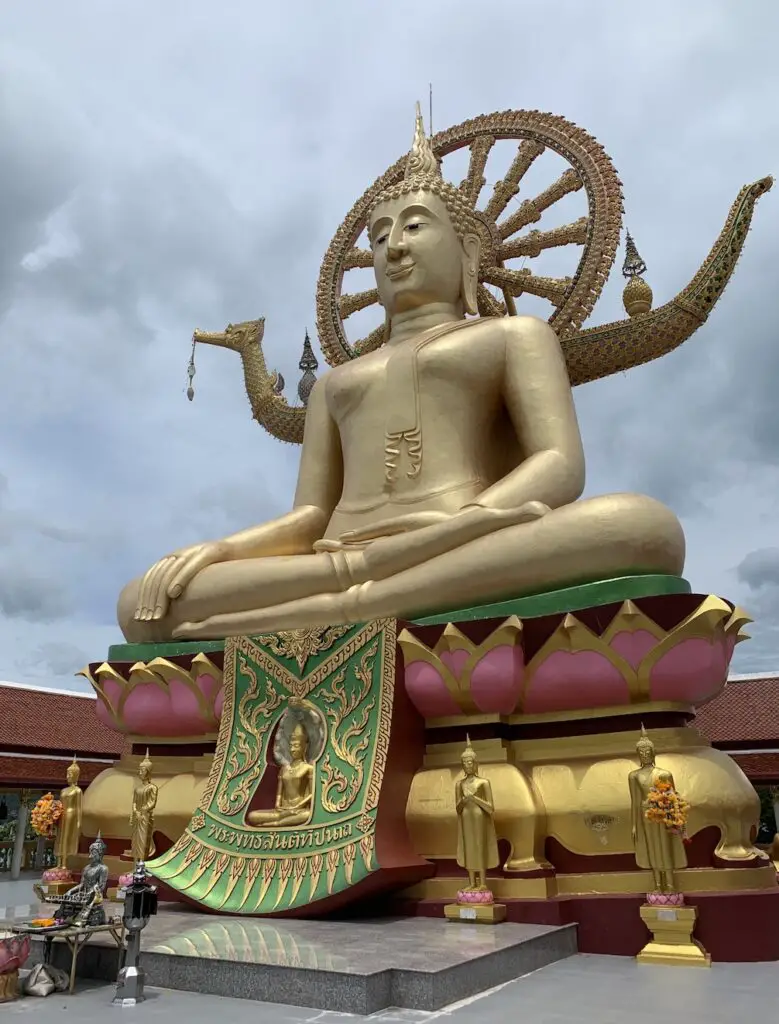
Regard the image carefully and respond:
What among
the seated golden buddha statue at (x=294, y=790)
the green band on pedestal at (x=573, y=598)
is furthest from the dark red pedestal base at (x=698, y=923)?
the green band on pedestal at (x=573, y=598)

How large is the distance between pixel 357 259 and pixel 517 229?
6.23ft

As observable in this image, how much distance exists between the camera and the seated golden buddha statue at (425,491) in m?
6.28

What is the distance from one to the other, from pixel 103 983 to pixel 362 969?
1.41 meters

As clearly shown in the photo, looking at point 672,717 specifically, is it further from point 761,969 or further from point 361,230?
point 361,230

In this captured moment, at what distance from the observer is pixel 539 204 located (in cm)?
976

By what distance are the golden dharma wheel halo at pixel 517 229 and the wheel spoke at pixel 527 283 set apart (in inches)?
0.4

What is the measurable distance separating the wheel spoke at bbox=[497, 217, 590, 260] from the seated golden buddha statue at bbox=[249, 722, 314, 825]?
5.94 meters

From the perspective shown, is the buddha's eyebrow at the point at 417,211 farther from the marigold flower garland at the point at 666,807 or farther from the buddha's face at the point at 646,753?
the marigold flower garland at the point at 666,807

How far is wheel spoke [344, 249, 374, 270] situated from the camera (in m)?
10.4

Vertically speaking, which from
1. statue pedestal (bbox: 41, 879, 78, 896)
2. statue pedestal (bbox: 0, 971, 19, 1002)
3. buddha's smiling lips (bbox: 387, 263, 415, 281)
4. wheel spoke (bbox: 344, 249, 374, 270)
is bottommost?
statue pedestal (bbox: 0, 971, 19, 1002)

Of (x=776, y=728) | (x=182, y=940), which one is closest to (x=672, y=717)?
(x=182, y=940)

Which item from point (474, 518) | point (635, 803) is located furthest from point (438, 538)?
point (635, 803)

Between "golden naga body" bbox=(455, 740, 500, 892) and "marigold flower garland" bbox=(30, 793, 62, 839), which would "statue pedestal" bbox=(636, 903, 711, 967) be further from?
"marigold flower garland" bbox=(30, 793, 62, 839)

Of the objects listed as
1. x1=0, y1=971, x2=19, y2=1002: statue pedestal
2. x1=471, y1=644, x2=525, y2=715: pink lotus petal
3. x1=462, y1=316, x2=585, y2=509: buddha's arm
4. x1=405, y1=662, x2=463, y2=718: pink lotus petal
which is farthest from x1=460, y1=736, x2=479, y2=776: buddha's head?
x1=0, y1=971, x2=19, y2=1002: statue pedestal
